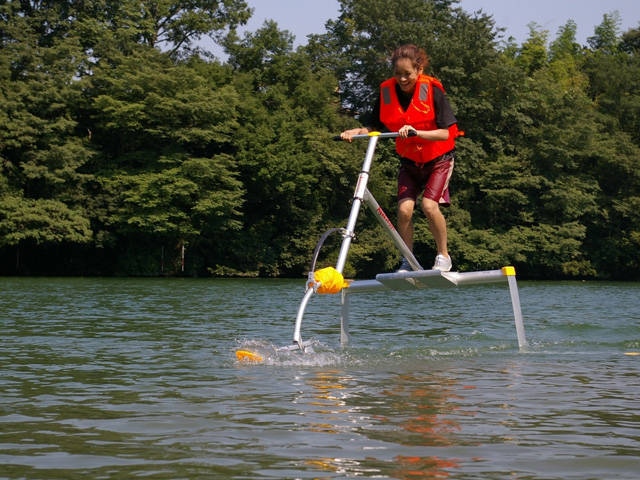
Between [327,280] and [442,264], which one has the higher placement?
[442,264]

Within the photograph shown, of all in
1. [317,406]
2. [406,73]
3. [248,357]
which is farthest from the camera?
[406,73]

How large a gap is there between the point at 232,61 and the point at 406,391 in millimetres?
58606

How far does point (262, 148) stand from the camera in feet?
192

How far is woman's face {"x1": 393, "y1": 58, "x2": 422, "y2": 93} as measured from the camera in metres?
10.0

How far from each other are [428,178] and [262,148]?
157 ft

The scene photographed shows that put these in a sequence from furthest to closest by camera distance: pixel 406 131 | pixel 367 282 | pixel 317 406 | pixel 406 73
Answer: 1. pixel 367 282
2. pixel 406 73
3. pixel 406 131
4. pixel 317 406

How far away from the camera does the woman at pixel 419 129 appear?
10188mm

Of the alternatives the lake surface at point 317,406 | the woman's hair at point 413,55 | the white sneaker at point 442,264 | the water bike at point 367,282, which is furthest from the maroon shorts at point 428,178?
the lake surface at point 317,406

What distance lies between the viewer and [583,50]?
3930 inches

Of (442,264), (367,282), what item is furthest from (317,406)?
(367,282)

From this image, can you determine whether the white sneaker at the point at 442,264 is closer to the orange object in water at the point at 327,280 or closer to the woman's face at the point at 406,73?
the orange object in water at the point at 327,280

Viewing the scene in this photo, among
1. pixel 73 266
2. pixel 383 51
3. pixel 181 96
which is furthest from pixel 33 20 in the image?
pixel 383 51

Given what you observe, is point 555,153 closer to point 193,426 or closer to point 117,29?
point 117,29

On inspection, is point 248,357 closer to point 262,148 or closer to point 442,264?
point 442,264
